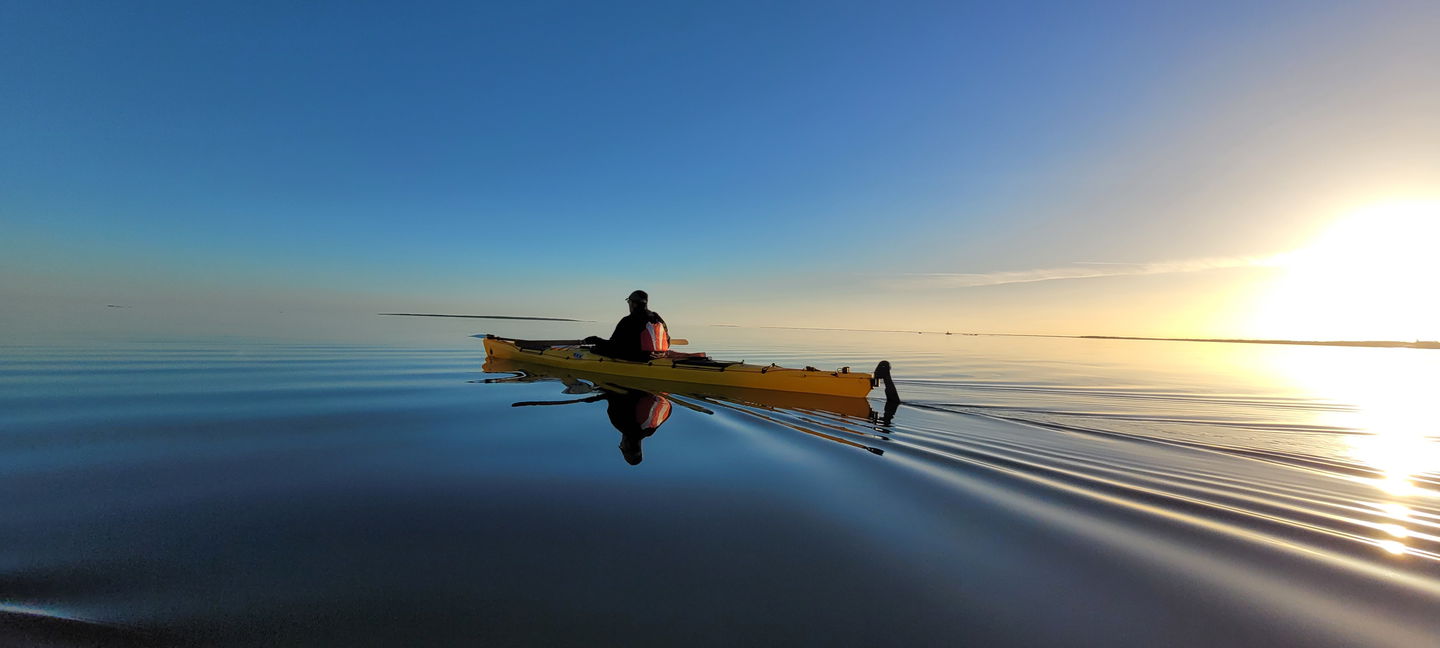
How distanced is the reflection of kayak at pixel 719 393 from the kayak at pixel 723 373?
0.40 feet

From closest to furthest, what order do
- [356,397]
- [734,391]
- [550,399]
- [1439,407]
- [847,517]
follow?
[847,517] → [356,397] → [550,399] → [734,391] → [1439,407]

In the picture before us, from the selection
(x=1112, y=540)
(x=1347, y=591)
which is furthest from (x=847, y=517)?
(x=1347, y=591)

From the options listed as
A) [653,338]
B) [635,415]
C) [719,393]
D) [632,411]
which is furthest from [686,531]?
[653,338]

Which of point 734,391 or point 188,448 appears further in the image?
point 734,391

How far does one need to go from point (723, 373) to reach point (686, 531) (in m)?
7.74

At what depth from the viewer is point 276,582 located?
2631 mm

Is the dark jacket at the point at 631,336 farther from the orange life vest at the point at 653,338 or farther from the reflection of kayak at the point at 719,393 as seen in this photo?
the reflection of kayak at the point at 719,393

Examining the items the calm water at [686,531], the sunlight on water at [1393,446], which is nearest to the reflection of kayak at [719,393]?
the calm water at [686,531]

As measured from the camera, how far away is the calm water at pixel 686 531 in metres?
2.35

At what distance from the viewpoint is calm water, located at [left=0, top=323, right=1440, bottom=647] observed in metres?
2.35

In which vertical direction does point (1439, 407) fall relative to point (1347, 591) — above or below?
above

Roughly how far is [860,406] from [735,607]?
7.61 meters

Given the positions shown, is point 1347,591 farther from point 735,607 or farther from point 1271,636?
point 735,607

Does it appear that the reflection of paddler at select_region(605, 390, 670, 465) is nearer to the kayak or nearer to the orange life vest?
the kayak
